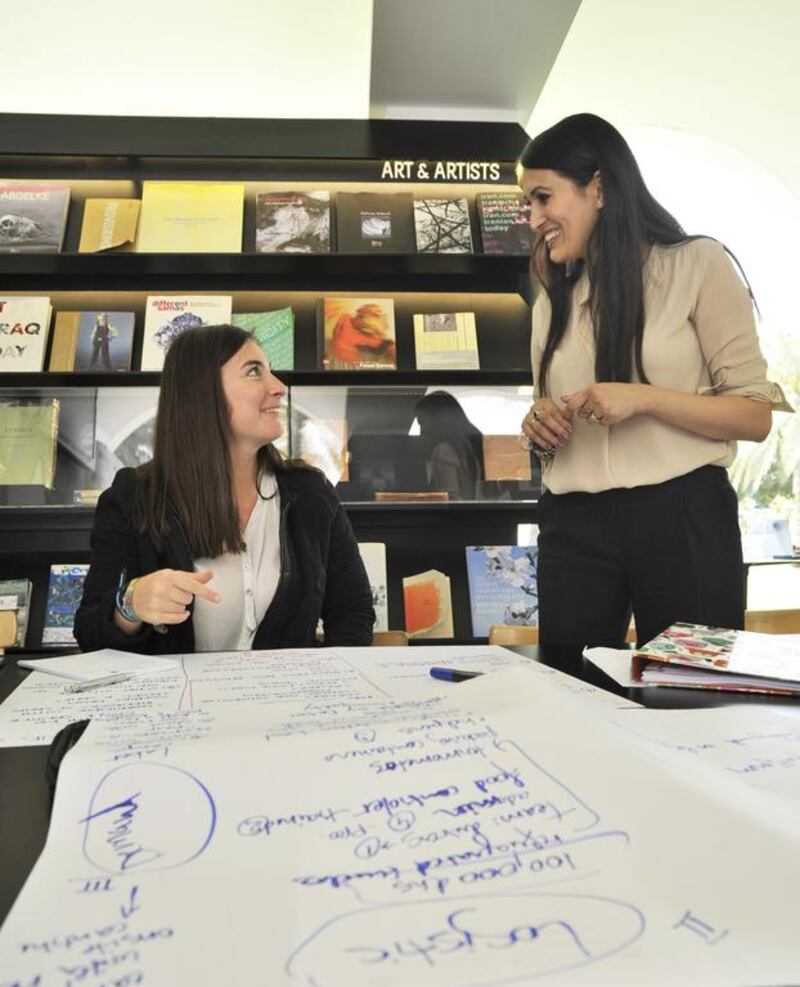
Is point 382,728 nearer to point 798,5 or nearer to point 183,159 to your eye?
point 183,159

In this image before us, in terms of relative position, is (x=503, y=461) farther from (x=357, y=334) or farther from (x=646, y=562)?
(x=646, y=562)

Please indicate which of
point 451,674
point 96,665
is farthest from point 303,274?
point 451,674

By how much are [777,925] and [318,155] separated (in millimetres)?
3120

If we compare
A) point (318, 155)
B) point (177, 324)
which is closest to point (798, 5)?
point (318, 155)

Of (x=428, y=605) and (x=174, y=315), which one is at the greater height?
(x=174, y=315)

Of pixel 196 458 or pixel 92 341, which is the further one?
pixel 92 341

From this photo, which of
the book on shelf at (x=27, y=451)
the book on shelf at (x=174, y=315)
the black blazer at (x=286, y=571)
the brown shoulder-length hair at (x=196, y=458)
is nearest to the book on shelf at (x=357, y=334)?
the book on shelf at (x=174, y=315)

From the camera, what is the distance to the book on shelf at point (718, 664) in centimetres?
75

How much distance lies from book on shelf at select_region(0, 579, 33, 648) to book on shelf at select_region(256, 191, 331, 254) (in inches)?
60.4

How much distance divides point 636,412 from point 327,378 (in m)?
1.81

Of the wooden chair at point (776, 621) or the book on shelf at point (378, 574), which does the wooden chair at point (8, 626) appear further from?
the wooden chair at point (776, 621)

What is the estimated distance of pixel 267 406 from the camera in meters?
1.56

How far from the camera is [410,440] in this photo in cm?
270

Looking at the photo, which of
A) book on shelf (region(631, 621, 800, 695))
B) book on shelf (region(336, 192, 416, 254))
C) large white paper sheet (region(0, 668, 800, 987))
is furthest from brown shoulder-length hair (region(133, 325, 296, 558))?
book on shelf (region(336, 192, 416, 254))
